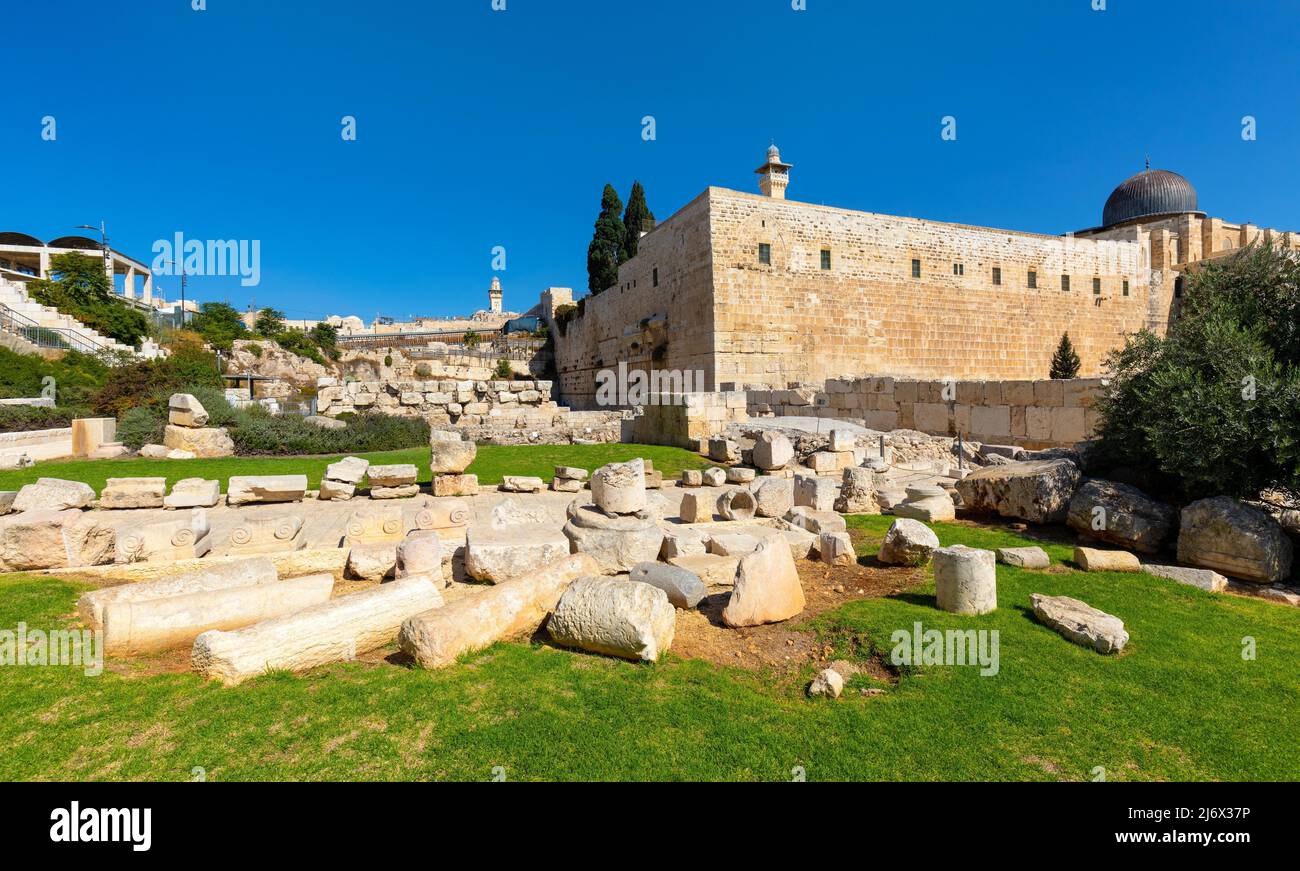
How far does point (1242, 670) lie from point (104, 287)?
43.0 metres

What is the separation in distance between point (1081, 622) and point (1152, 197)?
4127cm

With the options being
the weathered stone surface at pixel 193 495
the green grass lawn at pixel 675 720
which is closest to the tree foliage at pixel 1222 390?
the green grass lawn at pixel 675 720

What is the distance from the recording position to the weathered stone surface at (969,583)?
4.57 metres

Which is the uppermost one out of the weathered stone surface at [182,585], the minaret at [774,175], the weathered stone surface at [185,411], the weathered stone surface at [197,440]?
the minaret at [774,175]

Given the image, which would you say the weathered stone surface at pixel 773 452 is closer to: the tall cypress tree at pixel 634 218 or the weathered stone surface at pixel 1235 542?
the weathered stone surface at pixel 1235 542

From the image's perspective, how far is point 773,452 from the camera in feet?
38.4

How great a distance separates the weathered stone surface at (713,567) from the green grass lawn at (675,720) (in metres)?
1.41

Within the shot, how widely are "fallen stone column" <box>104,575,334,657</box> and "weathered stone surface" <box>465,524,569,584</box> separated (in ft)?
3.86

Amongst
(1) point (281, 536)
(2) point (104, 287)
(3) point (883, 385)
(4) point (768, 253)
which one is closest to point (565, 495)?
(1) point (281, 536)

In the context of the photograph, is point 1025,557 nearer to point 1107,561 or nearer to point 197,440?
point 1107,561

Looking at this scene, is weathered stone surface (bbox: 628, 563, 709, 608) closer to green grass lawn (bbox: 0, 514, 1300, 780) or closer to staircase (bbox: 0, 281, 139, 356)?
green grass lawn (bbox: 0, 514, 1300, 780)

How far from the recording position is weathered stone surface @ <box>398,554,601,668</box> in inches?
151
